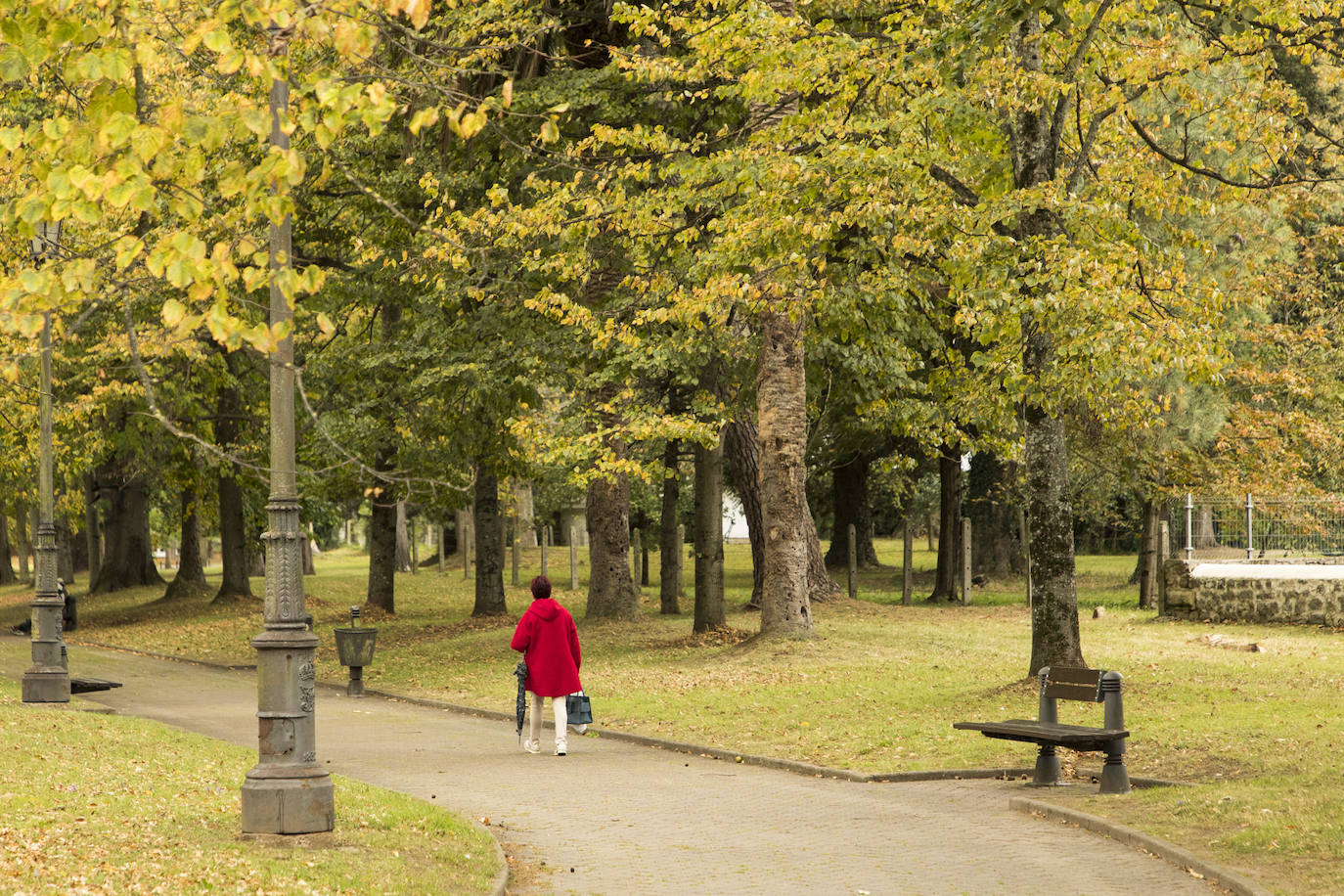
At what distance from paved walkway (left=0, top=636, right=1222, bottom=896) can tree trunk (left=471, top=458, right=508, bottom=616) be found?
1411cm

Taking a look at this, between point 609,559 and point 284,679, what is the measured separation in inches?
704

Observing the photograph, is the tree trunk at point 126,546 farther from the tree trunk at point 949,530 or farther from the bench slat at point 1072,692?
the bench slat at point 1072,692

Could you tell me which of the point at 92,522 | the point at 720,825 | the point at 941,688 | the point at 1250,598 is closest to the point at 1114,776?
the point at 720,825

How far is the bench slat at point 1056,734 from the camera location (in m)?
10.3

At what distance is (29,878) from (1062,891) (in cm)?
564

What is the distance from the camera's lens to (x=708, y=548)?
23344 mm

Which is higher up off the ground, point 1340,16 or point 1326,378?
point 1340,16

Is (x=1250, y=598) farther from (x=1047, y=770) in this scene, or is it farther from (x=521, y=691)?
(x=521, y=691)

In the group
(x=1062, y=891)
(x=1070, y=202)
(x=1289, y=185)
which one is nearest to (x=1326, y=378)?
(x=1289, y=185)

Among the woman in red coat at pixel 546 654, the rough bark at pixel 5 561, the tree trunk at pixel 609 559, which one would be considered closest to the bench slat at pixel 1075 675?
the woman in red coat at pixel 546 654

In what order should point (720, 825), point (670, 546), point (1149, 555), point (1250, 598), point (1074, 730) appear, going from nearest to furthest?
1. point (720, 825)
2. point (1074, 730)
3. point (1250, 598)
4. point (1149, 555)
5. point (670, 546)

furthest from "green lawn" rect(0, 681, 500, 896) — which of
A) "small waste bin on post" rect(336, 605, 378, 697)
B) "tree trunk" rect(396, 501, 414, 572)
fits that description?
"tree trunk" rect(396, 501, 414, 572)

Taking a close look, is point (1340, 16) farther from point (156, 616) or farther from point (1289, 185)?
point (156, 616)

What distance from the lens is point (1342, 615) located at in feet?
76.5
